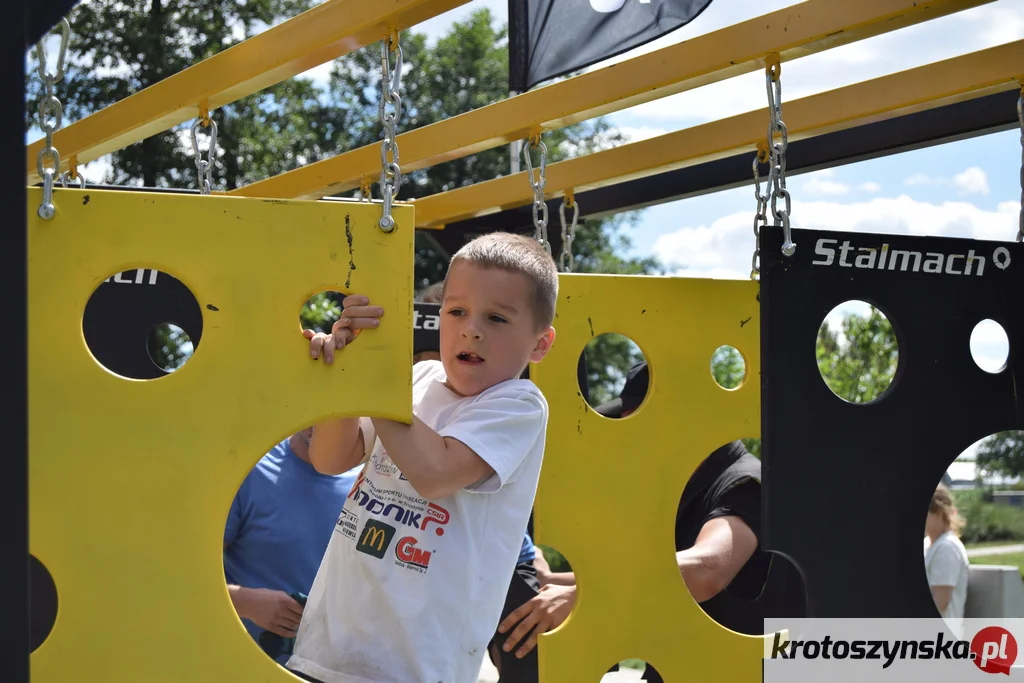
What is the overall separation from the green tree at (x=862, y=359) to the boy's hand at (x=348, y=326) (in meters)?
15.6

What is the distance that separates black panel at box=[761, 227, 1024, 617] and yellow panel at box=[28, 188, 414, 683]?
85 centimetres

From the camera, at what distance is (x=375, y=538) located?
2.06 m

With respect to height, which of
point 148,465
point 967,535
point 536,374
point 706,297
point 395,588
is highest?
point 706,297

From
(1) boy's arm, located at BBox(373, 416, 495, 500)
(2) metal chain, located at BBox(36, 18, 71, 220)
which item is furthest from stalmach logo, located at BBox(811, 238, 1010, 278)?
(2) metal chain, located at BBox(36, 18, 71, 220)

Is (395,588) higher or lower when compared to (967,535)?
higher

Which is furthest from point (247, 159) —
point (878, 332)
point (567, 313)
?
point (567, 313)

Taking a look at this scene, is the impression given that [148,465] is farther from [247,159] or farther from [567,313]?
[247,159]

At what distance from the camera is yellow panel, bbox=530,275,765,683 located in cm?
286

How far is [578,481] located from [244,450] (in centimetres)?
122

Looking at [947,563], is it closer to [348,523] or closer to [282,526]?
[282,526]

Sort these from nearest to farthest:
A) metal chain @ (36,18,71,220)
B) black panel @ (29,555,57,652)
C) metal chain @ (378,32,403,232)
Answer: metal chain @ (36,18,71,220) < metal chain @ (378,32,403,232) < black panel @ (29,555,57,652)

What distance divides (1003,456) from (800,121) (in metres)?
15.2

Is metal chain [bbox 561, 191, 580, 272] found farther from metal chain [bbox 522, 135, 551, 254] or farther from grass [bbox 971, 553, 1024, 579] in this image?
grass [bbox 971, 553, 1024, 579]

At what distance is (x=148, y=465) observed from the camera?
1834mm
